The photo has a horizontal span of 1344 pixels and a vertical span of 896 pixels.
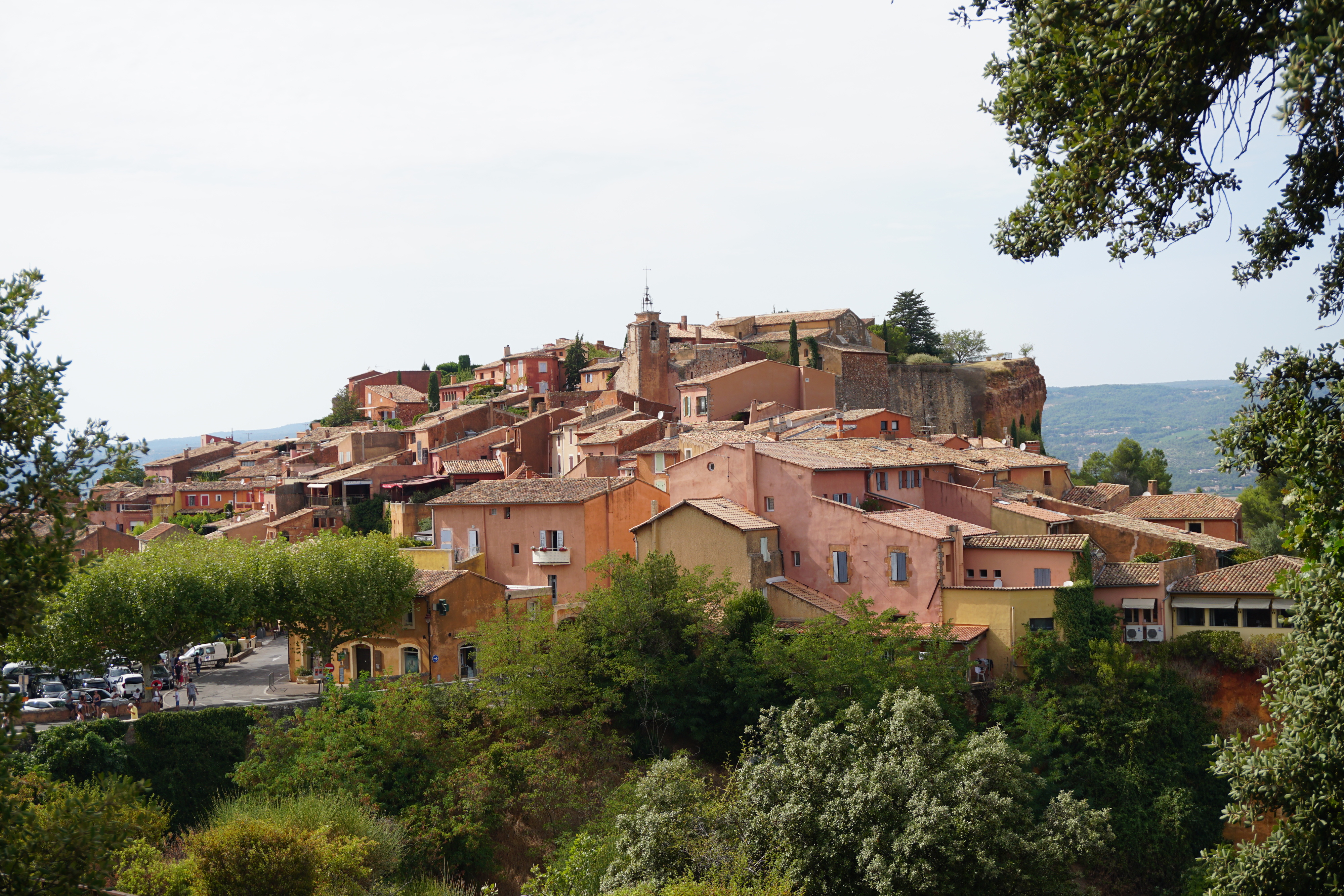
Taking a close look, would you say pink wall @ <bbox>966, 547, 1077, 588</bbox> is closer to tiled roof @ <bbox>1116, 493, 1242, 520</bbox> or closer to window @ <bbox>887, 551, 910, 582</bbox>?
window @ <bbox>887, 551, 910, 582</bbox>

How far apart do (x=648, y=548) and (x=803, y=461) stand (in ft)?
17.9

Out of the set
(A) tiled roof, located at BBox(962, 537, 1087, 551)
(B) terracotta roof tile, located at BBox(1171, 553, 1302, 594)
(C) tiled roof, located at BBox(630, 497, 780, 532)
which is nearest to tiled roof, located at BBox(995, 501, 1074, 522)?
(A) tiled roof, located at BBox(962, 537, 1087, 551)

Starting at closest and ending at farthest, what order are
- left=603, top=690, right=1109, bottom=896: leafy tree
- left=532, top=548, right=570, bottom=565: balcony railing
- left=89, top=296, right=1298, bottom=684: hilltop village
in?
left=603, top=690, right=1109, bottom=896: leafy tree, left=89, top=296, right=1298, bottom=684: hilltop village, left=532, top=548, right=570, bottom=565: balcony railing

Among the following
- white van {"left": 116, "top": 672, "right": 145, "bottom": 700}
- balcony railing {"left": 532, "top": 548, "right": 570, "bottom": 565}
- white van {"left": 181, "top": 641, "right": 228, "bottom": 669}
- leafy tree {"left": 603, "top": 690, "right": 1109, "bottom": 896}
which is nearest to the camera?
leafy tree {"left": 603, "top": 690, "right": 1109, "bottom": 896}

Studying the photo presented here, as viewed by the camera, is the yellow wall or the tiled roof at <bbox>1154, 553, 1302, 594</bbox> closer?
the tiled roof at <bbox>1154, 553, 1302, 594</bbox>

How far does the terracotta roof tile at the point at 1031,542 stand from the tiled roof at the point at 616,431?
59.6ft

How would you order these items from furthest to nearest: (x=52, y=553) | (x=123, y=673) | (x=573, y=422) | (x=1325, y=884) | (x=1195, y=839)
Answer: (x=573, y=422)
(x=123, y=673)
(x=1195, y=839)
(x=52, y=553)
(x=1325, y=884)

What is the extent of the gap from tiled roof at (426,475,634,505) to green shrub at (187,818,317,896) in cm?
1837

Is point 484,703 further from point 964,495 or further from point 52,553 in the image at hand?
point 52,553

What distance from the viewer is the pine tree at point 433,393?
235ft

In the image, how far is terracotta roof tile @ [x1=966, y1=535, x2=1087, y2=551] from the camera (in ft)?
97.6

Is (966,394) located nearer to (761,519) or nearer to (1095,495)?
(1095,495)

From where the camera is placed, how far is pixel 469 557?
121 ft

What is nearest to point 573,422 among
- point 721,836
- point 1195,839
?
point 1195,839
